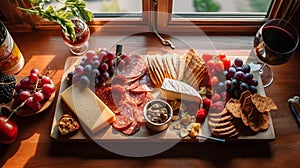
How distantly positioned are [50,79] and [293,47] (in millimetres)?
817

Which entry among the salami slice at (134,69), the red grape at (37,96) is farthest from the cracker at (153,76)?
the red grape at (37,96)

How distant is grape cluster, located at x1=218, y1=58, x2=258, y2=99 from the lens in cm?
102

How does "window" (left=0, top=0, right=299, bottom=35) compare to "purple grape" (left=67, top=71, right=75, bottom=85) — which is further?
"window" (left=0, top=0, right=299, bottom=35)

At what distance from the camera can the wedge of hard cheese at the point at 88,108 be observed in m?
0.96

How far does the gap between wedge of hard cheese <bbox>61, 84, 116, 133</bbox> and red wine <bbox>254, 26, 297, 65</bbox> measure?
512 millimetres

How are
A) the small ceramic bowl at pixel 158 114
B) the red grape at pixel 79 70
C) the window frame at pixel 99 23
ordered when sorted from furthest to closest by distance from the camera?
the window frame at pixel 99 23 → the red grape at pixel 79 70 → the small ceramic bowl at pixel 158 114

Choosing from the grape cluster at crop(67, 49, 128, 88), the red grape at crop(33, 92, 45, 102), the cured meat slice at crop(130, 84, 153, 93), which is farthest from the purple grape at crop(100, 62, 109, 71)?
the red grape at crop(33, 92, 45, 102)

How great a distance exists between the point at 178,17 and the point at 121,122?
1.64 ft

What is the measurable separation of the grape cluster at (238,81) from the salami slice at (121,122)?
0.33 metres

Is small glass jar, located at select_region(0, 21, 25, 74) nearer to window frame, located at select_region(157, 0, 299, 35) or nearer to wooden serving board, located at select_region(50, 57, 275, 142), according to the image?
wooden serving board, located at select_region(50, 57, 275, 142)

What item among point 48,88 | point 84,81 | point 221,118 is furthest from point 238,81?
point 48,88

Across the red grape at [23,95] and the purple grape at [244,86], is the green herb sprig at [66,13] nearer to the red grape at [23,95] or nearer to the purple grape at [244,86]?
the red grape at [23,95]

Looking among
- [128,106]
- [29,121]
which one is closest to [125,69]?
[128,106]

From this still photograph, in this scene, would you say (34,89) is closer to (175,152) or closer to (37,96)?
(37,96)
